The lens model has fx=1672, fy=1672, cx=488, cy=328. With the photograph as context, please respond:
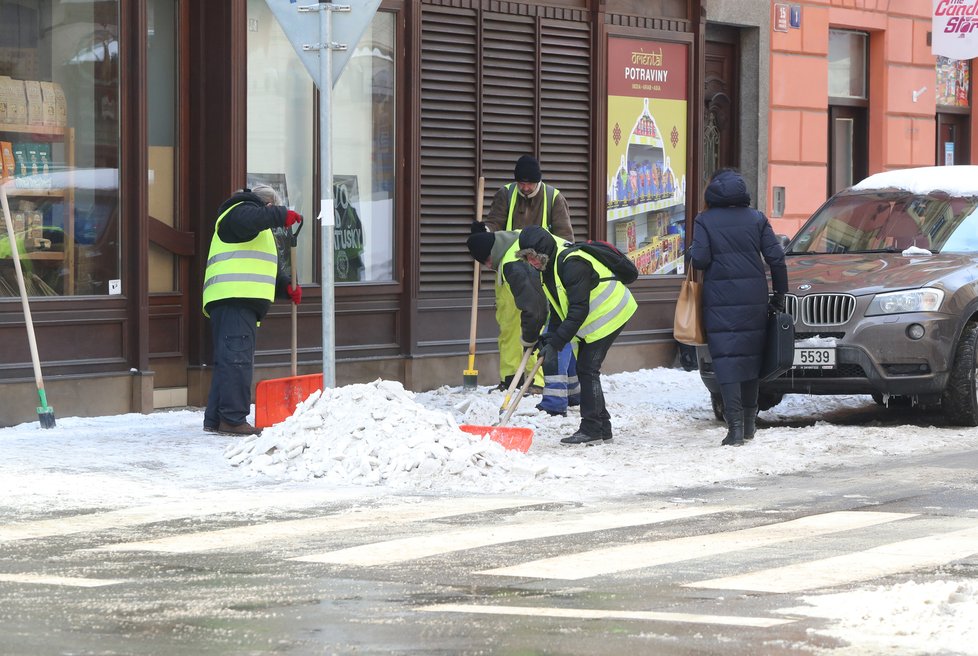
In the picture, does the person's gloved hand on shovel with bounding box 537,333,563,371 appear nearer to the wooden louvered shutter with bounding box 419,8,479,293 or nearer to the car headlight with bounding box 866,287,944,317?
the car headlight with bounding box 866,287,944,317

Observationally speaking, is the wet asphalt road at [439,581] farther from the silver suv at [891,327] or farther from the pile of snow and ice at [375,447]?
the silver suv at [891,327]

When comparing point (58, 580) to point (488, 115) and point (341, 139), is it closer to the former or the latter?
point (341, 139)

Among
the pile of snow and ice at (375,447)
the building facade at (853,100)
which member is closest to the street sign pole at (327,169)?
the pile of snow and ice at (375,447)

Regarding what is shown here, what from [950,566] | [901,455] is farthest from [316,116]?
[950,566]

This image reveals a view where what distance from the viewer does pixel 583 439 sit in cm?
1113

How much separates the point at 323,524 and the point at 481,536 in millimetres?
852

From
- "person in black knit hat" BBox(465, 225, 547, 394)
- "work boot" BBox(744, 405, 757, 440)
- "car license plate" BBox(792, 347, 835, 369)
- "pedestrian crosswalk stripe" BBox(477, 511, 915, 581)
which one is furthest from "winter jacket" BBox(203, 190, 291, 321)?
"pedestrian crosswalk stripe" BBox(477, 511, 915, 581)

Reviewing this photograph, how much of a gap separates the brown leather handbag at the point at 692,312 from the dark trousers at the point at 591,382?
441mm

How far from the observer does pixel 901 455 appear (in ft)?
35.0

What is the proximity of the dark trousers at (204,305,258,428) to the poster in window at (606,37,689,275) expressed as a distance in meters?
5.77

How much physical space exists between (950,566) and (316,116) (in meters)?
8.08

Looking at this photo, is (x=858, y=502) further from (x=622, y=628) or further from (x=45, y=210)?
(x=45, y=210)

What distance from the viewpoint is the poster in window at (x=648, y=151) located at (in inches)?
639

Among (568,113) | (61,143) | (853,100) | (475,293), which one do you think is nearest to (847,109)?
(853,100)
